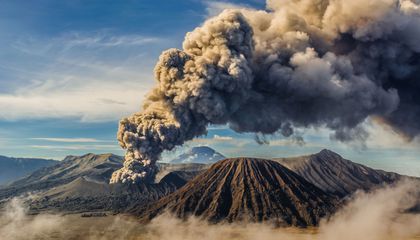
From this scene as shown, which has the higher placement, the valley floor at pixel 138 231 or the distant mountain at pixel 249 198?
the distant mountain at pixel 249 198

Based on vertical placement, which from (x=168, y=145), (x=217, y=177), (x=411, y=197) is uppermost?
(x=168, y=145)

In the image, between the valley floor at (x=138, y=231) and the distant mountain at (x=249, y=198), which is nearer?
the valley floor at (x=138, y=231)

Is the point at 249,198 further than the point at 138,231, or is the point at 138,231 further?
the point at 249,198

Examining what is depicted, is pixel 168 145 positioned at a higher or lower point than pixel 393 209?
higher

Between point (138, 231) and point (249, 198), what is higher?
point (249, 198)

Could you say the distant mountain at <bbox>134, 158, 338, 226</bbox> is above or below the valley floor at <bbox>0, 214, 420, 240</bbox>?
above

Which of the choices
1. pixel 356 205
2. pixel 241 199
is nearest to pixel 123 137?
pixel 241 199

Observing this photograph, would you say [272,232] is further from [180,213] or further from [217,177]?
[217,177]

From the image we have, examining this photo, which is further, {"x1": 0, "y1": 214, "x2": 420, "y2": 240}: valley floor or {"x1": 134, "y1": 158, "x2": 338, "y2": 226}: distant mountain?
{"x1": 134, "y1": 158, "x2": 338, "y2": 226}: distant mountain
